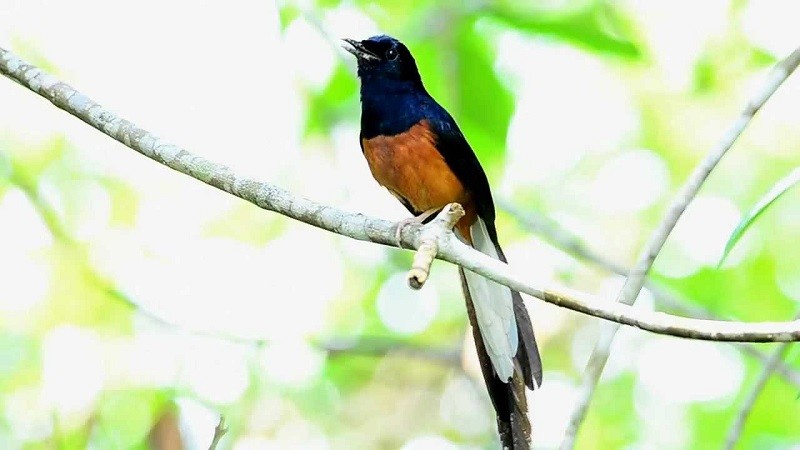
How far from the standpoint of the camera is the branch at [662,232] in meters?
3.42

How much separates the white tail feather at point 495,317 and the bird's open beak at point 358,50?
90 centimetres

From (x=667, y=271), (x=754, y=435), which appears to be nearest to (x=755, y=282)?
(x=667, y=271)

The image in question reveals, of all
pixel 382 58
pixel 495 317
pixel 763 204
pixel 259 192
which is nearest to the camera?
pixel 763 204

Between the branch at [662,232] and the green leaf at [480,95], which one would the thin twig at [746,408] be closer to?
the branch at [662,232]

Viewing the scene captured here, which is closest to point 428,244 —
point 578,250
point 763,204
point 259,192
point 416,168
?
point 259,192

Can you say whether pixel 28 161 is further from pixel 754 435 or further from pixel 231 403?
pixel 754 435

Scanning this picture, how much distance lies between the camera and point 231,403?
6910 mm

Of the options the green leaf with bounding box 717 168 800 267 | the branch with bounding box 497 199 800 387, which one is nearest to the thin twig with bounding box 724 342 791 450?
the branch with bounding box 497 199 800 387

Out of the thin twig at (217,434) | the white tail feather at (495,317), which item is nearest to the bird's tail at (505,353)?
the white tail feather at (495,317)

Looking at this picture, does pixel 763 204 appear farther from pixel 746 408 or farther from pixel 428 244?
pixel 746 408

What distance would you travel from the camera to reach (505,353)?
4363 mm

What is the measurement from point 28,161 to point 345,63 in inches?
124

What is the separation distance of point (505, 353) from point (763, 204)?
175 centimetres

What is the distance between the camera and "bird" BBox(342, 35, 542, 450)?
4.35 m
